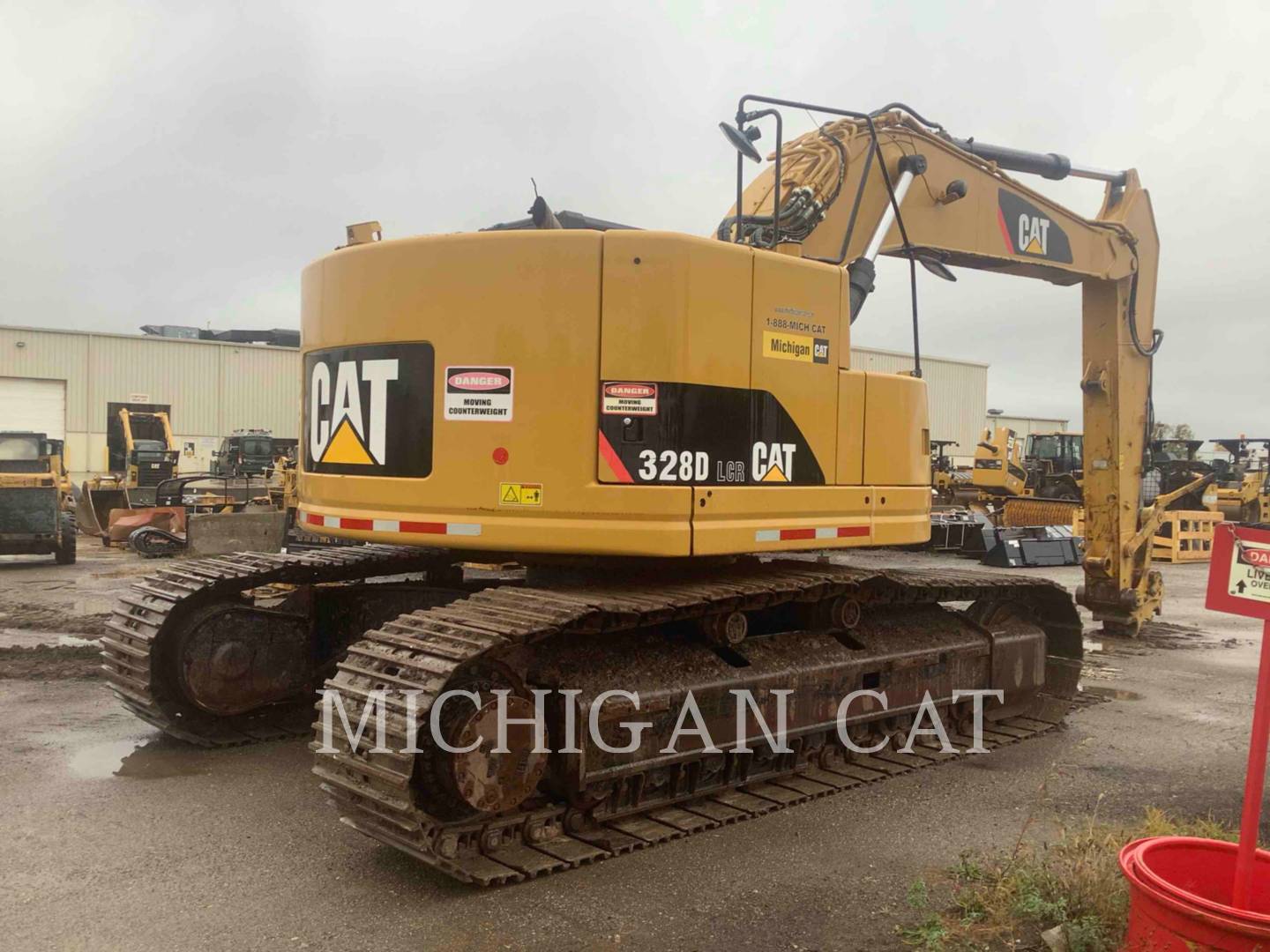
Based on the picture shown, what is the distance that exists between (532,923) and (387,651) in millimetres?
1313

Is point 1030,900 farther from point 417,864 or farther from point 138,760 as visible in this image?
point 138,760

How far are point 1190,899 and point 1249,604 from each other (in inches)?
39.0

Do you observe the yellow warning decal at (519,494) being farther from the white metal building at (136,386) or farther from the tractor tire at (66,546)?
the white metal building at (136,386)

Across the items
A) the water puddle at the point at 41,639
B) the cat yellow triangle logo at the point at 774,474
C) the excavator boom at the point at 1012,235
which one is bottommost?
the water puddle at the point at 41,639

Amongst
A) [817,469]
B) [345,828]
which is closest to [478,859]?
[345,828]

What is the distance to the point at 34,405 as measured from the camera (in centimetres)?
3878

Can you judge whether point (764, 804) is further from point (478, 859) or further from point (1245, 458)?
point (1245, 458)

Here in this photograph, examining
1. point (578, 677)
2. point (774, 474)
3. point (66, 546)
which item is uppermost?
point (774, 474)

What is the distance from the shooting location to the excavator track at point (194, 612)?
244 inches

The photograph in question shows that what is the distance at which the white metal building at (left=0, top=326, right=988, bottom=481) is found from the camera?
38531 millimetres

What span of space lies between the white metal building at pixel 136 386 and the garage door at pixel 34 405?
0.03 m

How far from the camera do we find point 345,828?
5.14 m

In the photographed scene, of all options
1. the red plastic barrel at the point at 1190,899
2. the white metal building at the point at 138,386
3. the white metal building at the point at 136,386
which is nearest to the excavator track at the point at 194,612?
the red plastic barrel at the point at 1190,899

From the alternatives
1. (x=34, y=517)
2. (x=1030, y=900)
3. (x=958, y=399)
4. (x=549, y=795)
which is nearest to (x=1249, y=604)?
(x=1030, y=900)
